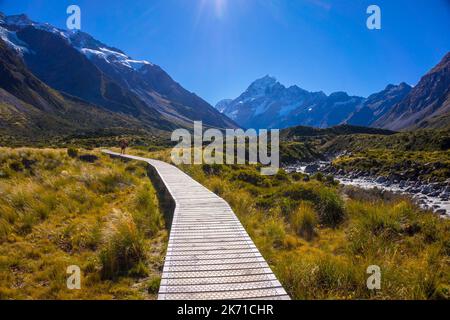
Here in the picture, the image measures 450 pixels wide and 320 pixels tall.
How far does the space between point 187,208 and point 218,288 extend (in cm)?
507

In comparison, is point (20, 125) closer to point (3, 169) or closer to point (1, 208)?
point (3, 169)

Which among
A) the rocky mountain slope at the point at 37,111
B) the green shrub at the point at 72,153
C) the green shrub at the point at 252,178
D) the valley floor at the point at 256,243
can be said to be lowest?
the valley floor at the point at 256,243

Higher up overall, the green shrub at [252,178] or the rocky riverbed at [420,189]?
the green shrub at [252,178]

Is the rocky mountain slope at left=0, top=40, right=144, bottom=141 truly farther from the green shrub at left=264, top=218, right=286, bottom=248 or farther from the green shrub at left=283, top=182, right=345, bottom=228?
the green shrub at left=264, top=218, right=286, bottom=248

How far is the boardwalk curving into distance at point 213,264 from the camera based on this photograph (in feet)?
15.4

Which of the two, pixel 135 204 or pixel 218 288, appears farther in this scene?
pixel 135 204

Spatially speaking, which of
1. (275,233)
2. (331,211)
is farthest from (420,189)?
(275,233)

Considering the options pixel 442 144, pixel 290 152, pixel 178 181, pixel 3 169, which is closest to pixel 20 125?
pixel 290 152

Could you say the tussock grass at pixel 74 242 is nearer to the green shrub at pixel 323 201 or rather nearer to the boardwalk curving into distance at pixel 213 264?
the boardwalk curving into distance at pixel 213 264

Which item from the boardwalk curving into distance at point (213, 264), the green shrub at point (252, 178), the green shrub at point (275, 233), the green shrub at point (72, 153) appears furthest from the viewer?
the green shrub at point (72, 153)

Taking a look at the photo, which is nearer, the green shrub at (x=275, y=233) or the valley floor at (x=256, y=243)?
the valley floor at (x=256, y=243)

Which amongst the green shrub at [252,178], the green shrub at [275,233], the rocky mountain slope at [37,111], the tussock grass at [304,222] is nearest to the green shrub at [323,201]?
the tussock grass at [304,222]

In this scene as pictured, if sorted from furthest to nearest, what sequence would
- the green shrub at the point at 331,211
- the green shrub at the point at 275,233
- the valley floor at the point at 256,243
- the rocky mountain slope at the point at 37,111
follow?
the rocky mountain slope at the point at 37,111, the green shrub at the point at 331,211, the green shrub at the point at 275,233, the valley floor at the point at 256,243
